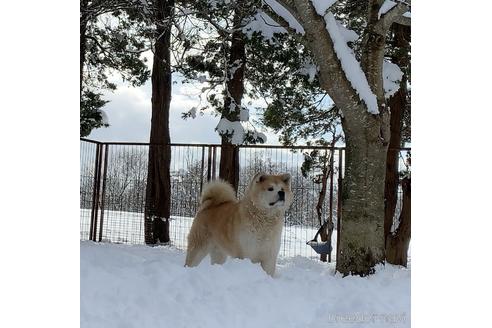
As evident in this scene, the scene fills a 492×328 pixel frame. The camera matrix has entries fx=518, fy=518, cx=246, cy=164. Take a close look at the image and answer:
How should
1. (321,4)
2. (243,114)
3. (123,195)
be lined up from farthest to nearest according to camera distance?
1. (123,195)
2. (243,114)
3. (321,4)

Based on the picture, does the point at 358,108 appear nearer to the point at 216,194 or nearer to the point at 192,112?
the point at 216,194

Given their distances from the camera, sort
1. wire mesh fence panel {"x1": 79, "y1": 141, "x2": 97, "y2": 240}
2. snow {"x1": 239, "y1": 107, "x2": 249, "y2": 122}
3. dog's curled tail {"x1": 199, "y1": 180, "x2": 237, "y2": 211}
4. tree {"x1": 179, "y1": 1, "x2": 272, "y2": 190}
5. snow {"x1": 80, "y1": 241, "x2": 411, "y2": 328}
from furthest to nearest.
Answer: wire mesh fence panel {"x1": 79, "y1": 141, "x2": 97, "y2": 240}, snow {"x1": 239, "y1": 107, "x2": 249, "y2": 122}, tree {"x1": 179, "y1": 1, "x2": 272, "y2": 190}, dog's curled tail {"x1": 199, "y1": 180, "x2": 237, "y2": 211}, snow {"x1": 80, "y1": 241, "x2": 411, "y2": 328}

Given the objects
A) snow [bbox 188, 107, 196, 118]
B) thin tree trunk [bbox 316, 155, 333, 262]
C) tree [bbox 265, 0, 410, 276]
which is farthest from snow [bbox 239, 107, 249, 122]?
tree [bbox 265, 0, 410, 276]

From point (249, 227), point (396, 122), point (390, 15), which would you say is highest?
point (390, 15)

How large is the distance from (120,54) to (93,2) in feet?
6.28

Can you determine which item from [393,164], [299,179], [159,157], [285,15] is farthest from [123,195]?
[285,15]

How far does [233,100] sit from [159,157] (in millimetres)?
1584

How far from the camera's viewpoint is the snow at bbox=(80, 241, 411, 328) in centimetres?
269

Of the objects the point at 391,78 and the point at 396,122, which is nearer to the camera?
the point at 391,78

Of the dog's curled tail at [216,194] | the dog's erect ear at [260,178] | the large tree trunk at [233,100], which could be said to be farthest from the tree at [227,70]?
the dog's erect ear at [260,178]

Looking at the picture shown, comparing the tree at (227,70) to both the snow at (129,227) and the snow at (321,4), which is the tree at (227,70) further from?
the snow at (321,4)

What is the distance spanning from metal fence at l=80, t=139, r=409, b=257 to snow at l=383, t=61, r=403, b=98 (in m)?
1.29

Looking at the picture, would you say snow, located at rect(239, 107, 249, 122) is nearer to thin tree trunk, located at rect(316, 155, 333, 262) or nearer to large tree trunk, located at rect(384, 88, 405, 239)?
thin tree trunk, located at rect(316, 155, 333, 262)

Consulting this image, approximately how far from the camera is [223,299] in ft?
9.70
